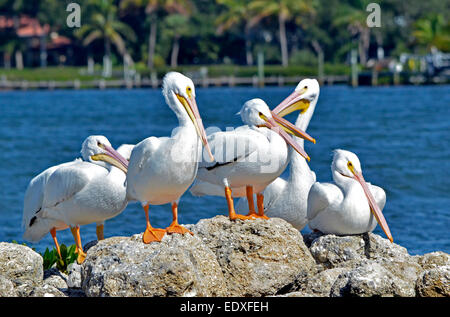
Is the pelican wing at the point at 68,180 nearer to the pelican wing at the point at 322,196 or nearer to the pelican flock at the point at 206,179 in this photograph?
the pelican flock at the point at 206,179

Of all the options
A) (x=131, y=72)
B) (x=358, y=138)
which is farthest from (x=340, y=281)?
(x=131, y=72)

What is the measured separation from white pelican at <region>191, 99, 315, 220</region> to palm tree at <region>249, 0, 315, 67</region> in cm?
5912

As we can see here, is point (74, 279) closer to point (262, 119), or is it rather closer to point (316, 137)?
point (262, 119)

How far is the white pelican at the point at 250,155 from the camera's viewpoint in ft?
20.9

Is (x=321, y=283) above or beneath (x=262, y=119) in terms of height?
beneath

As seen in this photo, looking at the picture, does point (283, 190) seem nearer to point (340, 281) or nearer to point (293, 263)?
point (293, 263)

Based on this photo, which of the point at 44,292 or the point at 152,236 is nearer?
the point at 44,292

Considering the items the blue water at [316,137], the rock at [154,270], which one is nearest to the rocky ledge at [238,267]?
the rock at [154,270]

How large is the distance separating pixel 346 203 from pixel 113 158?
1910mm

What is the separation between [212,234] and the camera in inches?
248

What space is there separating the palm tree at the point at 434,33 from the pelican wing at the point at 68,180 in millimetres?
56856

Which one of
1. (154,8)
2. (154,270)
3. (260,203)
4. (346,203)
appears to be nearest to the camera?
(154,270)

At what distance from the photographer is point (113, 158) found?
280 inches

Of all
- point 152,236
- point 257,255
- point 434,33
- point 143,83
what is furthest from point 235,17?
point 152,236
